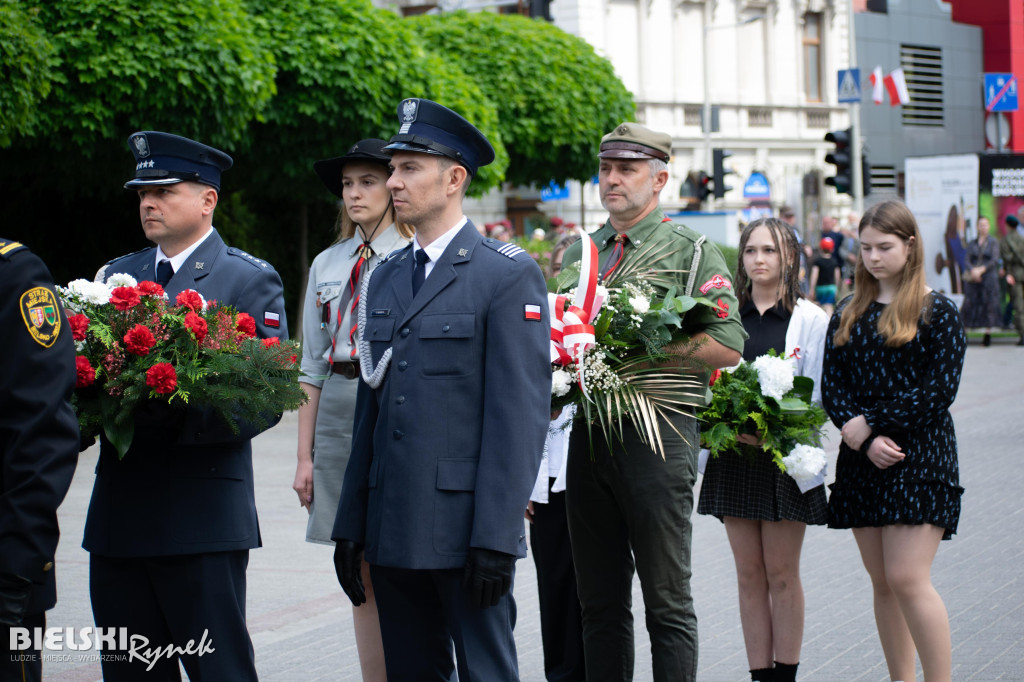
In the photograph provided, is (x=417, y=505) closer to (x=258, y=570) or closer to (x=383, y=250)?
(x=383, y=250)

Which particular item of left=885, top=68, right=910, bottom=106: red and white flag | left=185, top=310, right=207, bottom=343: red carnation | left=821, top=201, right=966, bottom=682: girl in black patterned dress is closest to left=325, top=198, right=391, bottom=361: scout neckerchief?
left=185, top=310, right=207, bottom=343: red carnation

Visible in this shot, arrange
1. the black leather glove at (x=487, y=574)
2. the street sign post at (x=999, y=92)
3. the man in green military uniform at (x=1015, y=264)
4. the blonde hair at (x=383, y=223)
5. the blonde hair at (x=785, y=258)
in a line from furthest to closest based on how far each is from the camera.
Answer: the street sign post at (x=999, y=92) < the man in green military uniform at (x=1015, y=264) < the blonde hair at (x=785, y=258) < the blonde hair at (x=383, y=223) < the black leather glove at (x=487, y=574)

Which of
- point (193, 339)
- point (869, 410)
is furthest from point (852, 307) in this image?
point (193, 339)

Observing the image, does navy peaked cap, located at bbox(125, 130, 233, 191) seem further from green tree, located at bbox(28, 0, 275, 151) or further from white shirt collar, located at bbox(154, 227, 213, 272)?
green tree, located at bbox(28, 0, 275, 151)

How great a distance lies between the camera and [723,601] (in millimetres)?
7102

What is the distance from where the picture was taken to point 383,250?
502 centimetres

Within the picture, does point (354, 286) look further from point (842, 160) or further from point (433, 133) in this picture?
point (842, 160)

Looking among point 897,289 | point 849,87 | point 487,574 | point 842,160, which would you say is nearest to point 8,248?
point 487,574

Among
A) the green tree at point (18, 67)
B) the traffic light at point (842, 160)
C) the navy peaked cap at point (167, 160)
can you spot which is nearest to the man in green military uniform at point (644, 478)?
the navy peaked cap at point (167, 160)

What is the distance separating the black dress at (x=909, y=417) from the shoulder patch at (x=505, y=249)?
1.70 meters

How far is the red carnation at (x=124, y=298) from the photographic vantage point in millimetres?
3936

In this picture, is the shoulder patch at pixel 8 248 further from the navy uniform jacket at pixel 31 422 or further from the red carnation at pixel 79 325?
the red carnation at pixel 79 325

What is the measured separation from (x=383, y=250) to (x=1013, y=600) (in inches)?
157

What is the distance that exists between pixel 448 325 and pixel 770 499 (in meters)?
2.11
